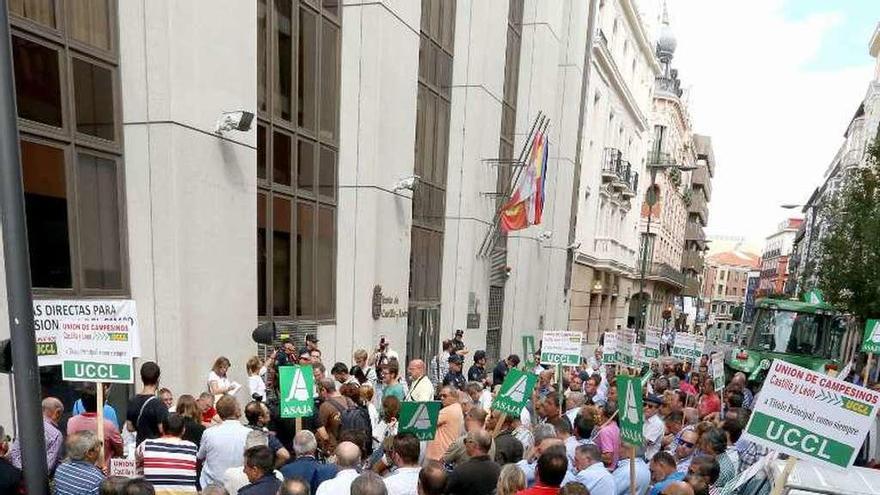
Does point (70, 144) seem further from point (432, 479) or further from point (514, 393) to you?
point (432, 479)

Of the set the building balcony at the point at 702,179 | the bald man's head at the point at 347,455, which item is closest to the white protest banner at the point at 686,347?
the bald man's head at the point at 347,455

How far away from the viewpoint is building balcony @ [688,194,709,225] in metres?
71.9

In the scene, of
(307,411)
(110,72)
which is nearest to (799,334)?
(307,411)

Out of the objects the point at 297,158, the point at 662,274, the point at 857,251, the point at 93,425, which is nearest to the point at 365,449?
the point at 93,425

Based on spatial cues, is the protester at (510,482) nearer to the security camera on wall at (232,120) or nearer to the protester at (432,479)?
the protester at (432,479)

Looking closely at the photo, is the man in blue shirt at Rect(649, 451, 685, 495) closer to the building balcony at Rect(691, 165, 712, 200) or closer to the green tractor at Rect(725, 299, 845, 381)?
the green tractor at Rect(725, 299, 845, 381)

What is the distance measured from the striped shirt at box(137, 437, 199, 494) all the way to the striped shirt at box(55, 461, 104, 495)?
49 cm

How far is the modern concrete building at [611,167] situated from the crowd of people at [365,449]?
72.3ft

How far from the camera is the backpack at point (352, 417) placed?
630 centimetres

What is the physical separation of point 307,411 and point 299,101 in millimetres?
7436

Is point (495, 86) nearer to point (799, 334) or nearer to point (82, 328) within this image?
point (799, 334)

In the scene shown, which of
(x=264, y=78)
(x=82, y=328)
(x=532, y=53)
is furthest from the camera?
(x=532, y=53)

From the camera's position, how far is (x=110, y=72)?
848cm

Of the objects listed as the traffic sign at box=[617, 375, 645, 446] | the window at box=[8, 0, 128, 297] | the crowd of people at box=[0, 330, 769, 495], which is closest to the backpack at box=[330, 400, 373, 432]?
the crowd of people at box=[0, 330, 769, 495]
